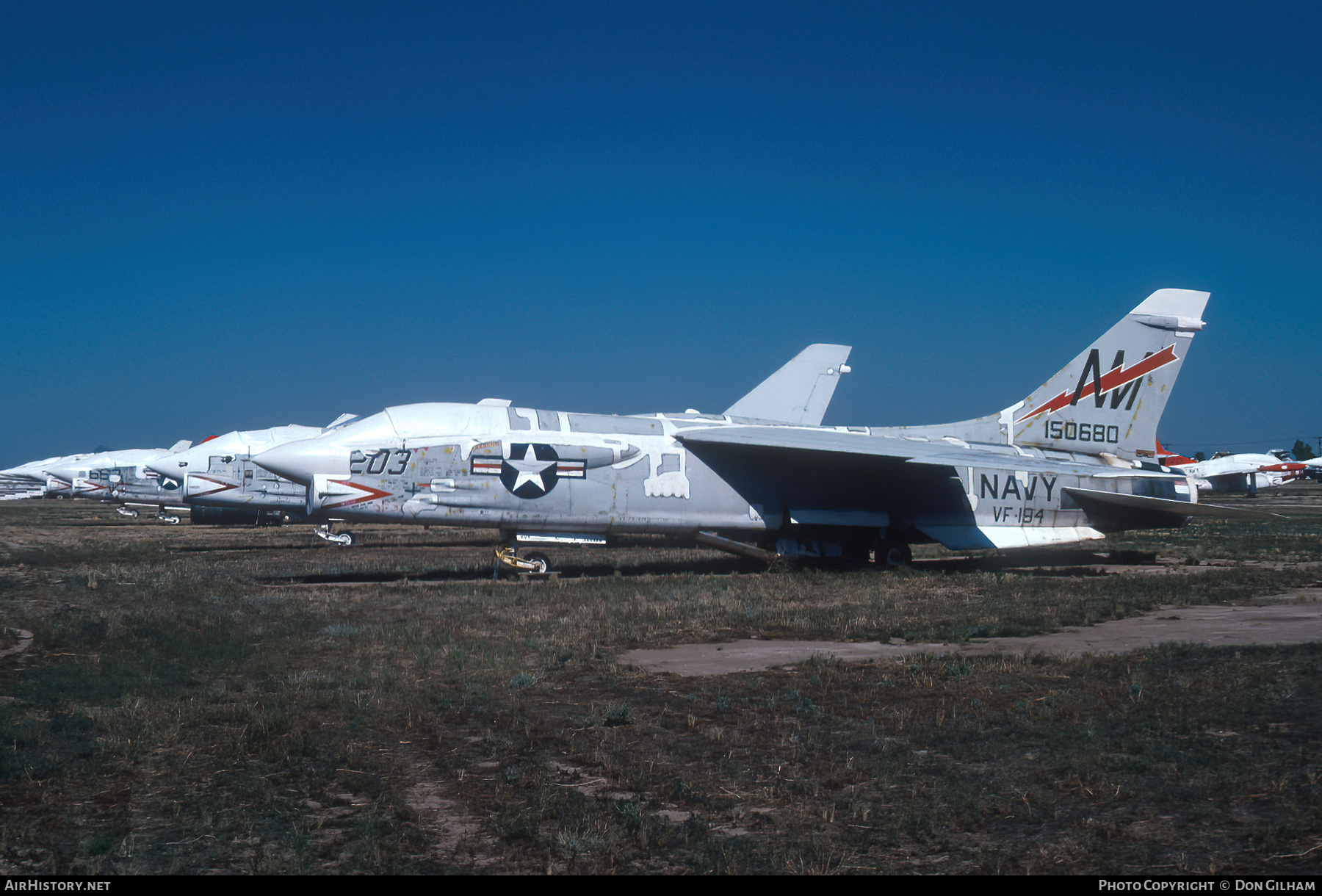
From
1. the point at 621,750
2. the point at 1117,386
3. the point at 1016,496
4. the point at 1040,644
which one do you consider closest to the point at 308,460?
the point at 621,750

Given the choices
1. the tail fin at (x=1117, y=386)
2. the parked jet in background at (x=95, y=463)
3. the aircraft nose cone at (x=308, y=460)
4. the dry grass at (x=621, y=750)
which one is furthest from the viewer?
the parked jet in background at (x=95, y=463)

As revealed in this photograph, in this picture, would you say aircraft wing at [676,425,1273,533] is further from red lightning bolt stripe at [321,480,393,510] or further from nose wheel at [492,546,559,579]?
red lightning bolt stripe at [321,480,393,510]

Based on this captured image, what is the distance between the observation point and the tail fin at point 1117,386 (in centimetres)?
1991

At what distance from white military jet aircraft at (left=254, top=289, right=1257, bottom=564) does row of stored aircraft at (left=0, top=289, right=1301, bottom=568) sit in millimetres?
34

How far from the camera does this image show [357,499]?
15.9 meters

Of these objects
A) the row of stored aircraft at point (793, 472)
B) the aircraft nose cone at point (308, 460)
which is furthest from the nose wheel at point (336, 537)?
the aircraft nose cone at point (308, 460)

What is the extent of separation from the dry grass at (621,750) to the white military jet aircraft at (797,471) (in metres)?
4.03

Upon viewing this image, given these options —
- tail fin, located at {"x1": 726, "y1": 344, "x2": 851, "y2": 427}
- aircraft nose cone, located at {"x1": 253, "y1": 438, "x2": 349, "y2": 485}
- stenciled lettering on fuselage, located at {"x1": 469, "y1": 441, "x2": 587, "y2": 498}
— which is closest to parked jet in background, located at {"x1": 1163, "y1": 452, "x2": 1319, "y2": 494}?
tail fin, located at {"x1": 726, "y1": 344, "x2": 851, "y2": 427}

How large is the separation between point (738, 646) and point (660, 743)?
419cm

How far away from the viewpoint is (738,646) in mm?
10383

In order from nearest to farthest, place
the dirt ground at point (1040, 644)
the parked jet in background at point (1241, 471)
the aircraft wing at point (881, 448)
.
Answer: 1. the dirt ground at point (1040, 644)
2. the aircraft wing at point (881, 448)
3. the parked jet in background at point (1241, 471)

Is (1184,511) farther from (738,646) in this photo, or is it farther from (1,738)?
(1,738)

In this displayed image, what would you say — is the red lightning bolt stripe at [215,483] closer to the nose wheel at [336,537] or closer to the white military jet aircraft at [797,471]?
the nose wheel at [336,537]

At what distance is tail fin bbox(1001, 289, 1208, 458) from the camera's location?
1991 cm
